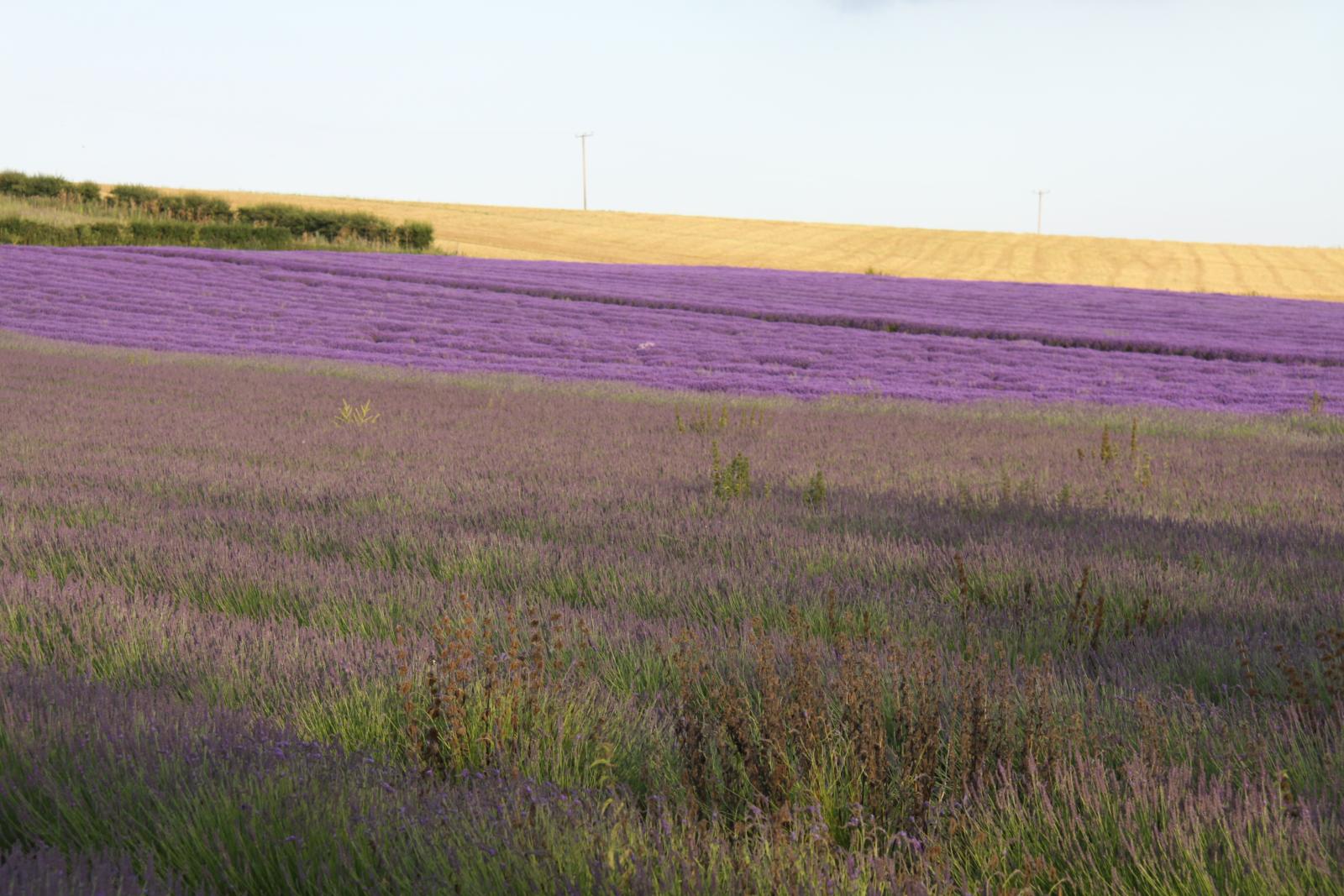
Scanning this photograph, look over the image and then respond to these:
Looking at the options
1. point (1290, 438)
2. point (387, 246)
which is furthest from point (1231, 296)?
point (387, 246)

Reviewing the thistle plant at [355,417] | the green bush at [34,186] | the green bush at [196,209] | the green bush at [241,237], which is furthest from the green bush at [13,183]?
the thistle plant at [355,417]

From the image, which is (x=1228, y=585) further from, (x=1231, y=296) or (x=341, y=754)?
(x=1231, y=296)

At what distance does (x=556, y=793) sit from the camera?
90.4 inches

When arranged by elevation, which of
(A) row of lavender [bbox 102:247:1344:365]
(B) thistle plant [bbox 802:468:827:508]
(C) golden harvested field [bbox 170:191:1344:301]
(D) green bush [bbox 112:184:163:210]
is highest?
(D) green bush [bbox 112:184:163:210]

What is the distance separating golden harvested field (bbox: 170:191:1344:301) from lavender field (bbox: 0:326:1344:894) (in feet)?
119

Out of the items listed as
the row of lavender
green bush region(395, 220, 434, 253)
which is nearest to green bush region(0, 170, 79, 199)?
green bush region(395, 220, 434, 253)

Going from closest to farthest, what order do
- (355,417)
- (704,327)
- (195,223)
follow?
(355,417), (704,327), (195,223)

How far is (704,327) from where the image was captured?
22422 millimetres

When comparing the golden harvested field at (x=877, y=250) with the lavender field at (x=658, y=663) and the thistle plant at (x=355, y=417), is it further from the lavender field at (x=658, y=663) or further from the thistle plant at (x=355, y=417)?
the lavender field at (x=658, y=663)

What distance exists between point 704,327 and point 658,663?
19340 millimetres

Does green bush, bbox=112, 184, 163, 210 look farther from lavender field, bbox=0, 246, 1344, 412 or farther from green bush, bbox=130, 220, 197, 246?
lavender field, bbox=0, 246, 1344, 412

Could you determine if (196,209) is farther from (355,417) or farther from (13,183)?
(355,417)

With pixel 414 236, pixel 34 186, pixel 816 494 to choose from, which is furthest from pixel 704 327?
pixel 34 186

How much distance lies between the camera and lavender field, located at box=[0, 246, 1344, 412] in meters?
16.6
